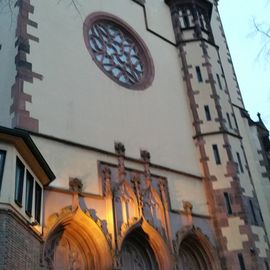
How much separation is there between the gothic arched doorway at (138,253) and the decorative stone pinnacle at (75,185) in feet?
7.47

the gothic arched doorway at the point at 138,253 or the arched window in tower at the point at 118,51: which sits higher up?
the arched window in tower at the point at 118,51

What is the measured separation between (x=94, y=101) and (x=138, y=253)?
495cm

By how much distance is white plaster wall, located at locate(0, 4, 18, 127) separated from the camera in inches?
466

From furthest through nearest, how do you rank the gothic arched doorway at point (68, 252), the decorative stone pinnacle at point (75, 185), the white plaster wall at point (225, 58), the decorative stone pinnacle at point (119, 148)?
1. the white plaster wall at point (225, 58)
2. the decorative stone pinnacle at point (119, 148)
3. the decorative stone pinnacle at point (75, 185)
4. the gothic arched doorway at point (68, 252)

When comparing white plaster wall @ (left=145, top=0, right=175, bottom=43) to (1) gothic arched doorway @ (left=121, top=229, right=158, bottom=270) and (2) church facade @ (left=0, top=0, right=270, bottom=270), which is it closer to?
(2) church facade @ (left=0, top=0, right=270, bottom=270)

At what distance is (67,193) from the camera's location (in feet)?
37.4

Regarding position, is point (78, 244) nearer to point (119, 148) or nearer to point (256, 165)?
point (119, 148)

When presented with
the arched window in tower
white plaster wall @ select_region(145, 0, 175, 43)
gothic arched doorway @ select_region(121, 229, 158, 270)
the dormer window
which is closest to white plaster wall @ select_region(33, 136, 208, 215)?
the dormer window

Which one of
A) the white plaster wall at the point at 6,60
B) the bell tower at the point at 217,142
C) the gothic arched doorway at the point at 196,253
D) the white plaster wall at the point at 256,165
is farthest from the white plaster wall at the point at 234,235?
the white plaster wall at the point at 6,60

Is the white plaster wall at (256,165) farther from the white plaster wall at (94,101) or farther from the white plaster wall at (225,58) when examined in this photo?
the white plaster wall at (94,101)

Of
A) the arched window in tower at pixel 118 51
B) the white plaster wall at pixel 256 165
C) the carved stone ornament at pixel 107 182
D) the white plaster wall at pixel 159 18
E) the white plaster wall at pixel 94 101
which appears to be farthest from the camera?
the white plaster wall at pixel 159 18

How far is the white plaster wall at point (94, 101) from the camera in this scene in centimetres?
1268

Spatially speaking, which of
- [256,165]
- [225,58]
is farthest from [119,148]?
[225,58]

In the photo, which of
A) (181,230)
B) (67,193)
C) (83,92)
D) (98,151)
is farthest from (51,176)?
(181,230)
